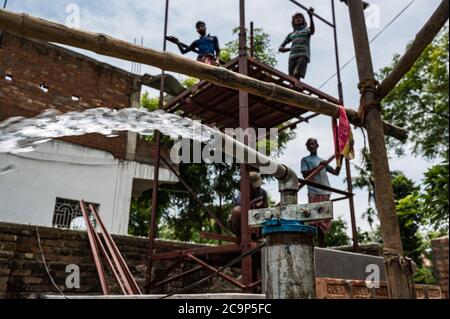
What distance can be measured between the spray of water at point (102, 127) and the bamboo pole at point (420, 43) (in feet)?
4.75

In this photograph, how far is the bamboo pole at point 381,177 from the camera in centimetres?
251

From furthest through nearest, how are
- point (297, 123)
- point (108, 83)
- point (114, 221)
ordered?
1. point (108, 83)
2. point (114, 221)
3. point (297, 123)

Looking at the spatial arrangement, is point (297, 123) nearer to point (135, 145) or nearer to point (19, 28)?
point (19, 28)

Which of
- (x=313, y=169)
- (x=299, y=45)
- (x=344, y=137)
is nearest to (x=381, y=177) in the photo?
(x=344, y=137)

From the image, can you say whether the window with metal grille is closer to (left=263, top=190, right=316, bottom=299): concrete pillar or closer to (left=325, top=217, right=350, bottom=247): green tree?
(left=263, top=190, right=316, bottom=299): concrete pillar

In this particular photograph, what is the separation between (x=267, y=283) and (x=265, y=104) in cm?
486

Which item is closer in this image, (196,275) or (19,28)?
(19,28)

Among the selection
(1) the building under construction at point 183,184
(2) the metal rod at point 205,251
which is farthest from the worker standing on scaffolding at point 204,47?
(2) the metal rod at point 205,251

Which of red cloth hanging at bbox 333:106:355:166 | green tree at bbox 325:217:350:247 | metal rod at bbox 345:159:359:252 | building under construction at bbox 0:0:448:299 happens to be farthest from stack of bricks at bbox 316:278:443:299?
green tree at bbox 325:217:350:247

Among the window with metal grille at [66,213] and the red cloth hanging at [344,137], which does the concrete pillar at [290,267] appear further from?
the window with metal grille at [66,213]

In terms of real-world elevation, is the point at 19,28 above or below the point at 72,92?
below
